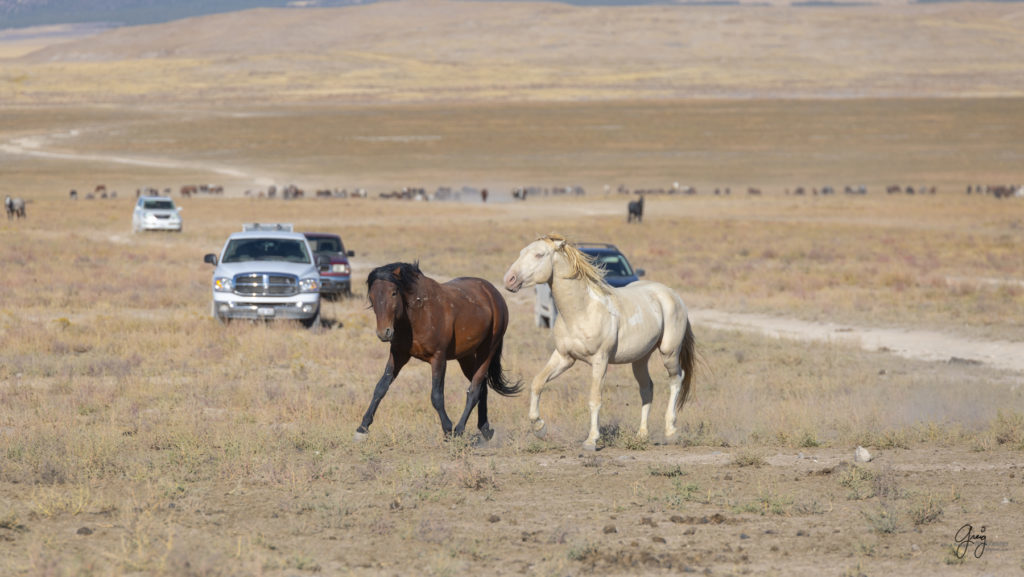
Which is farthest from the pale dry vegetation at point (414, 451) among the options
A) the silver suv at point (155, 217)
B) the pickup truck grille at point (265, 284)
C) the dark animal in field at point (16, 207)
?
the dark animal in field at point (16, 207)

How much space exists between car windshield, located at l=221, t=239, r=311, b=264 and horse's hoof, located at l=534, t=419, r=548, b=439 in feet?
35.5

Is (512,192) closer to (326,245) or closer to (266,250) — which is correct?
(326,245)

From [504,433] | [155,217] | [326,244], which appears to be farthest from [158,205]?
[504,433]

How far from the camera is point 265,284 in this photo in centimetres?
2014

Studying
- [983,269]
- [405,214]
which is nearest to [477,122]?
[405,214]

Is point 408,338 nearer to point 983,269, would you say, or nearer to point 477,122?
point 983,269

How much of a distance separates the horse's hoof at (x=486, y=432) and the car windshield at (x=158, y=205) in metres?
39.7

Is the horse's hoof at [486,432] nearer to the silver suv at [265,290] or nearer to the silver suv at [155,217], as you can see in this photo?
the silver suv at [265,290]

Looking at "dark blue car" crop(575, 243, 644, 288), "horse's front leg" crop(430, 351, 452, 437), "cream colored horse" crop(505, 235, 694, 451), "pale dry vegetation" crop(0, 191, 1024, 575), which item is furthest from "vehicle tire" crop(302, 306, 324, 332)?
"cream colored horse" crop(505, 235, 694, 451)

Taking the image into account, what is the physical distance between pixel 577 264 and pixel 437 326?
142cm

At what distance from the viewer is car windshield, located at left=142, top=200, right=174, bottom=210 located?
1907 inches

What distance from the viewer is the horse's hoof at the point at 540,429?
36.1 feet

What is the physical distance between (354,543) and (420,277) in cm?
365

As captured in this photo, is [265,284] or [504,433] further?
[265,284]
